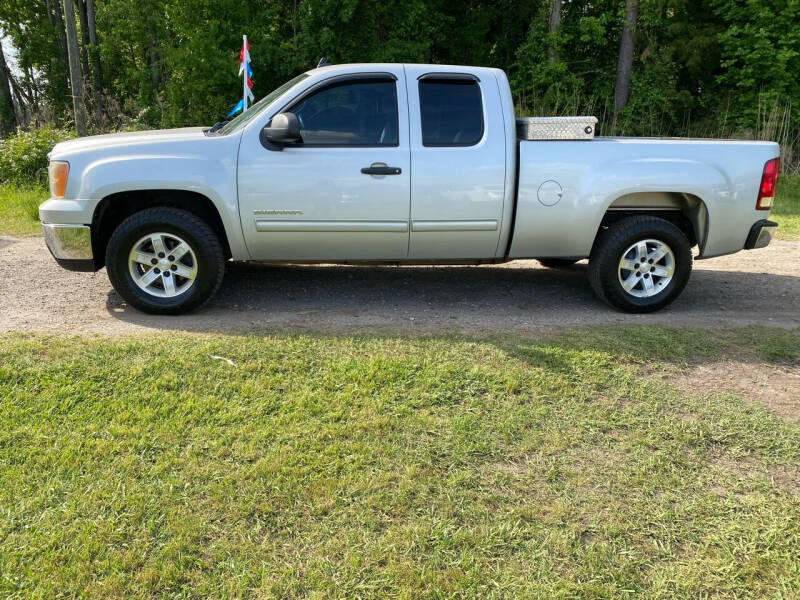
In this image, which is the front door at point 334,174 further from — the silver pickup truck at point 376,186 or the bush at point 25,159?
the bush at point 25,159

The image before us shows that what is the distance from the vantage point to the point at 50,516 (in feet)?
9.42

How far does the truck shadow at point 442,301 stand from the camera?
5371 mm

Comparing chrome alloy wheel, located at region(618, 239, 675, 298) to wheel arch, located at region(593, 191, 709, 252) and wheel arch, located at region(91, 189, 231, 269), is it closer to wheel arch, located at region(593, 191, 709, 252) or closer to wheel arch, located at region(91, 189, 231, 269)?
wheel arch, located at region(593, 191, 709, 252)

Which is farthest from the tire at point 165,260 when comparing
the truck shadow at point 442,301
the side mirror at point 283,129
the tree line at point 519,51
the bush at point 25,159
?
the tree line at point 519,51

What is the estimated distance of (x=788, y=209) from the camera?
37.9 feet

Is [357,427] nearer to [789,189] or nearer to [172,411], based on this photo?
[172,411]

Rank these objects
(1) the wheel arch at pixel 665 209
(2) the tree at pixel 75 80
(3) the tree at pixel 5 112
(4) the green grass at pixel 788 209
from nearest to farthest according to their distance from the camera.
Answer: (1) the wheel arch at pixel 665 209 < (4) the green grass at pixel 788 209 < (2) the tree at pixel 75 80 < (3) the tree at pixel 5 112

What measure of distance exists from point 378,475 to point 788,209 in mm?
11000

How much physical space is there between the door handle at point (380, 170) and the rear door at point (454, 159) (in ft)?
0.45

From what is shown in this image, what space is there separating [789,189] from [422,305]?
417 inches

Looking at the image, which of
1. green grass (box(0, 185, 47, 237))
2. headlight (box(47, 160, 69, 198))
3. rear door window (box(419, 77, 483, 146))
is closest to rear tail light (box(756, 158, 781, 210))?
rear door window (box(419, 77, 483, 146))

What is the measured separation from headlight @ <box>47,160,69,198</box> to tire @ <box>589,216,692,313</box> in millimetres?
4337

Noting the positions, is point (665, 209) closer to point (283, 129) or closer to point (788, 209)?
point (283, 129)

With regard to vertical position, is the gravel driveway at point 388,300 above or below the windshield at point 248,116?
below
